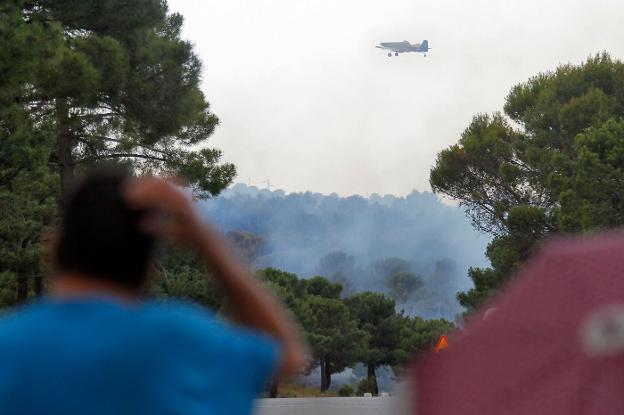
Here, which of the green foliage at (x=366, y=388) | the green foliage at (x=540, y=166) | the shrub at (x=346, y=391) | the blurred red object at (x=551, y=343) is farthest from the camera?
the green foliage at (x=366, y=388)

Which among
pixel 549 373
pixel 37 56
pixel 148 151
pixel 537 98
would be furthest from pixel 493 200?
pixel 549 373

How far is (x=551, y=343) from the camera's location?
7.97 ft

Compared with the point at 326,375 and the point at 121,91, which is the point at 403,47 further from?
the point at 121,91

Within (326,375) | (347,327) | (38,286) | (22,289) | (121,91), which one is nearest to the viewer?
(121,91)

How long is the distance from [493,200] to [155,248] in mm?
45376

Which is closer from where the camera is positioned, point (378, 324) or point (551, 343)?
point (551, 343)

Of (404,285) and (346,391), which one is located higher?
(404,285)

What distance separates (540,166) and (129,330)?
42.1 meters

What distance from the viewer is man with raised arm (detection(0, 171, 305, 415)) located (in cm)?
188

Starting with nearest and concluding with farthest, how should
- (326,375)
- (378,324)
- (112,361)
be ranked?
(112,361)
(326,375)
(378,324)

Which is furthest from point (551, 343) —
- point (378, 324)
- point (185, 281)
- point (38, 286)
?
point (378, 324)

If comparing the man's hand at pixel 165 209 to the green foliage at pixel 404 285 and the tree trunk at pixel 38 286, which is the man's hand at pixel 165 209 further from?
the green foliage at pixel 404 285

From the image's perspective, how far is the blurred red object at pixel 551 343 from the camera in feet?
7.79

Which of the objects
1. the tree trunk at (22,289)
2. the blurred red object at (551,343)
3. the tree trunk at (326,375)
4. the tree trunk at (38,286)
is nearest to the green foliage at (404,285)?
the tree trunk at (326,375)
